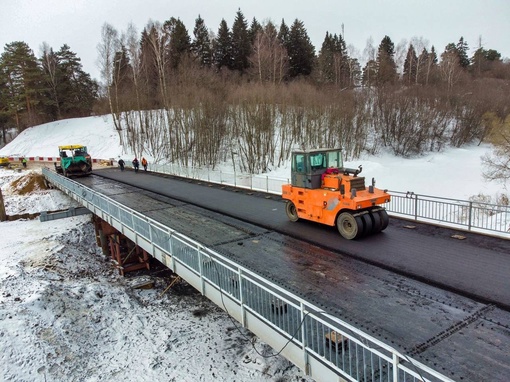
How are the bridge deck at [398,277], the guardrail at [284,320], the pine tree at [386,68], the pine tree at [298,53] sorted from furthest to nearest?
the pine tree at [298,53] < the pine tree at [386,68] < the bridge deck at [398,277] < the guardrail at [284,320]

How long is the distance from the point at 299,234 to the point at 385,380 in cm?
645

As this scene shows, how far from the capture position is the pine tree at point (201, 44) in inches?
2232

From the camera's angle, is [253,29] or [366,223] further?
[253,29]

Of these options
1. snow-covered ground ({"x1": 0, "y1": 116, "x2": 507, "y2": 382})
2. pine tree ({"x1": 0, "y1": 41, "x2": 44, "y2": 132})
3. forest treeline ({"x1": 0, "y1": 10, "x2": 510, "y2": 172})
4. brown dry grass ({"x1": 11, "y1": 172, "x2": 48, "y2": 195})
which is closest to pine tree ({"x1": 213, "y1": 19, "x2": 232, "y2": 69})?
forest treeline ({"x1": 0, "y1": 10, "x2": 510, "y2": 172})

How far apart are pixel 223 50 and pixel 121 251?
4730cm

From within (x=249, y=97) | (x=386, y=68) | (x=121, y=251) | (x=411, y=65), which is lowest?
(x=121, y=251)

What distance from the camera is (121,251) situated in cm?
1816

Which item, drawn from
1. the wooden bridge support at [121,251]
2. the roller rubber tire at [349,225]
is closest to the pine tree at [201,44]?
the wooden bridge support at [121,251]

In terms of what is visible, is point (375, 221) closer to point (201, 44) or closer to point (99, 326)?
point (99, 326)

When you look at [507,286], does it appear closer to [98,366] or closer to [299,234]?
[299,234]

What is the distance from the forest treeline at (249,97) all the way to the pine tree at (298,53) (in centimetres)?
19

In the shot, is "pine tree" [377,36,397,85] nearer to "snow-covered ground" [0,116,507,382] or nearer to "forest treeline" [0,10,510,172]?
"forest treeline" [0,10,510,172]

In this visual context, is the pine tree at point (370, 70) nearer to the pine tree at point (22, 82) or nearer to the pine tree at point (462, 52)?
the pine tree at point (462, 52)

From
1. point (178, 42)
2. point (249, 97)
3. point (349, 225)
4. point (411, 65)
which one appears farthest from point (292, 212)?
point (411, 65)
